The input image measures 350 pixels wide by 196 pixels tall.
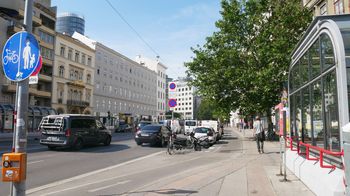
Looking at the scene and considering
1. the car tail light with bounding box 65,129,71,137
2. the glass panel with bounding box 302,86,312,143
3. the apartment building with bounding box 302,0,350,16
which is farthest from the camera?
the apartment building with bounding box 302,0,350,16

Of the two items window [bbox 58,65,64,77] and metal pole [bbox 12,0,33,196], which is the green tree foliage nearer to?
metal pole [bbox 12,0,33,196]

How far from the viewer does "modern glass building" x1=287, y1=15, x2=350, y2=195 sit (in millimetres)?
6188

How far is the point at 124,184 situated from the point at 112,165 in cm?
400

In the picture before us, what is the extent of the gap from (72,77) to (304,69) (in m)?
52.1

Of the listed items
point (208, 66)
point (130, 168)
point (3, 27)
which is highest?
point (3, 27)

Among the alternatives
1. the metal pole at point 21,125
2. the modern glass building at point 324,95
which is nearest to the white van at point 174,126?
the modern glass building at point 324,95

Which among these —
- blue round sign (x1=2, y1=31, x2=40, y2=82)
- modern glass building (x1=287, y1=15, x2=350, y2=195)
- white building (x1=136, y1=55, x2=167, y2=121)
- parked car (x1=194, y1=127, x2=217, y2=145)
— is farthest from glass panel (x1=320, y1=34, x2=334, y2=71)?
white building (x1=136, y1=55, x2=167, y2=121)

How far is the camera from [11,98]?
4259cm

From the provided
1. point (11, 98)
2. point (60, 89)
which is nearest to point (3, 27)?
point (11, 98)

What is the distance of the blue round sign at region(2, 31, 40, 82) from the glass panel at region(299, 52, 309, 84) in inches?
281

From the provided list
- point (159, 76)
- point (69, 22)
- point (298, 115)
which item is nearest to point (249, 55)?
point (298, 115)

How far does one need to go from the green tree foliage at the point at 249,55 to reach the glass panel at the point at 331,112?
18279 mm

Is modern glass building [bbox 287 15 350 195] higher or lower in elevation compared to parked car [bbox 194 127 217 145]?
higher

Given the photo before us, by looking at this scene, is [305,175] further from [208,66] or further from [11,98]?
[11,98]
